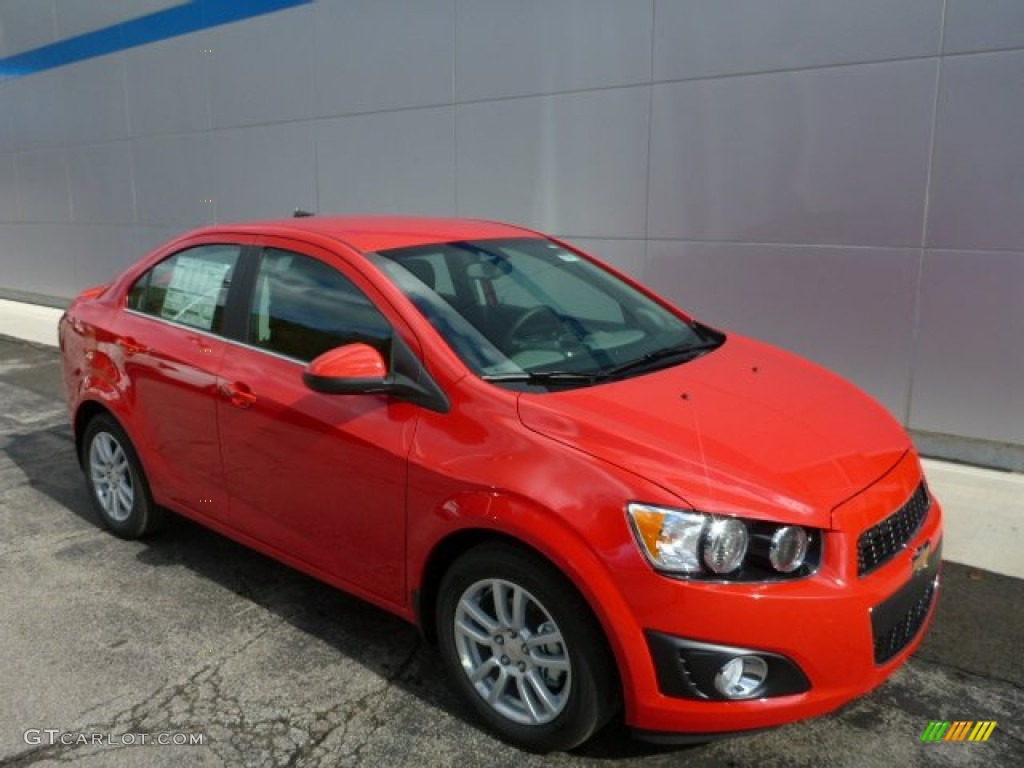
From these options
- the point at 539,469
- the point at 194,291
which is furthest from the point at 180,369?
the point at 539,469

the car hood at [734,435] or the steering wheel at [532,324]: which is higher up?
the steering wheel at [532,324]

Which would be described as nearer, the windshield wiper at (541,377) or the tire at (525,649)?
the tire at (525,649)

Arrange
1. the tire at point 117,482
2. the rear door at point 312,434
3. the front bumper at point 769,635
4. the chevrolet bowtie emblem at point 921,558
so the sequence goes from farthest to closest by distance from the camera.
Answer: the tire at point 117,482, the rear door at point 312,434, the chevrolet bowtie emblem at point 921,558, the front bumper at point 769,635

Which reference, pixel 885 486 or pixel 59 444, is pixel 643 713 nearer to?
pixel 885 486

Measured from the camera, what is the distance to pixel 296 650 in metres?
3.46

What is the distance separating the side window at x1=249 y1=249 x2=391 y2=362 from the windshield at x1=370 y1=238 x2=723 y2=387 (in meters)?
0.17

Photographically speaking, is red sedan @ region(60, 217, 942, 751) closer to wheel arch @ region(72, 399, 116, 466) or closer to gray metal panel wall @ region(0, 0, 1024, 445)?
wheel arch @ region(72, 399, 116, 466)

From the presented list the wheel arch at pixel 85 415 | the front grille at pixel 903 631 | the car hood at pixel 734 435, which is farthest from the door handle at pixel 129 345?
the front grille at pixel 903 631

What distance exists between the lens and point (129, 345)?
13.8ft

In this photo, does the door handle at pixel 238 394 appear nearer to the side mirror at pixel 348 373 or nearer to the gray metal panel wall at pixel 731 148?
the side mirror at pixel 348 373

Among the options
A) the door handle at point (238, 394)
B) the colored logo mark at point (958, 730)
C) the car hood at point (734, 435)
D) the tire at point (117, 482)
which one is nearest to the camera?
the car hood at point (734, 435)

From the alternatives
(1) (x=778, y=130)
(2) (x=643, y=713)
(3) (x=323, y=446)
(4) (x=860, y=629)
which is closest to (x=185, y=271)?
(3) (x=323, y=446)

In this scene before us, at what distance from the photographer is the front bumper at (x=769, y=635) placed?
2.38 m

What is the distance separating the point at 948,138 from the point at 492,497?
170 inches
